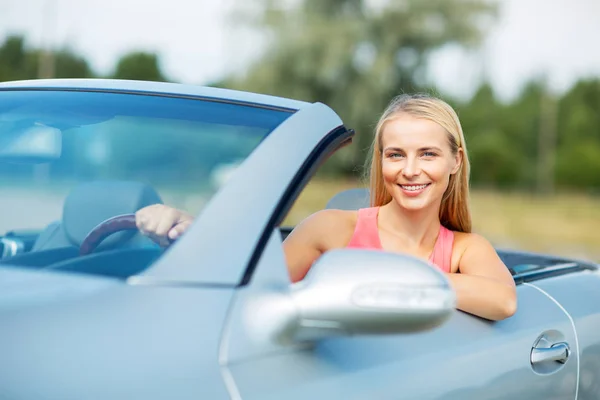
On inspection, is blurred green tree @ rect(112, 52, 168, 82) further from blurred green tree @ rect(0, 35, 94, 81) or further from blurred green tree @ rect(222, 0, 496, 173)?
blurred green tree @ rect(222, 0, 496, 173)

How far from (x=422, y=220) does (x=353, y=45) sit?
30211mm

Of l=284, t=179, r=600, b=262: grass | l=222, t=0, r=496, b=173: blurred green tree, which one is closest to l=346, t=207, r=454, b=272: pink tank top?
l=284, t=179, r=600, b=262: grass

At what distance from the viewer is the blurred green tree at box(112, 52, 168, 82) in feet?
169

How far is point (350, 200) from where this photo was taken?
308 centimetres

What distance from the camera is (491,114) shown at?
59.6m

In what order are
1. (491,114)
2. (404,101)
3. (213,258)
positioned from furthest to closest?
(491,114) < (404,101) < (213,258)

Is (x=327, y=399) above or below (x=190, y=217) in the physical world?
below

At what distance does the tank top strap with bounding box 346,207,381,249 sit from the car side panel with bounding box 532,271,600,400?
51 centimetres

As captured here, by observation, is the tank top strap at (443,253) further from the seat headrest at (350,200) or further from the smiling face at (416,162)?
the seat headrest at (350,200)

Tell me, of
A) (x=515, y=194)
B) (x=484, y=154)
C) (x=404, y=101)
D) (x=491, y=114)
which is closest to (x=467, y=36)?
(x=515, y=194)

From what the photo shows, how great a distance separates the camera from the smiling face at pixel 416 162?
2.24 meters

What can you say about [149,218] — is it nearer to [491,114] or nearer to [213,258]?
[213,258]

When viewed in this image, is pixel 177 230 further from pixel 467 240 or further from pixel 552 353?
pixel 552 353

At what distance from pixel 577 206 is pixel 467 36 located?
37.4ft
